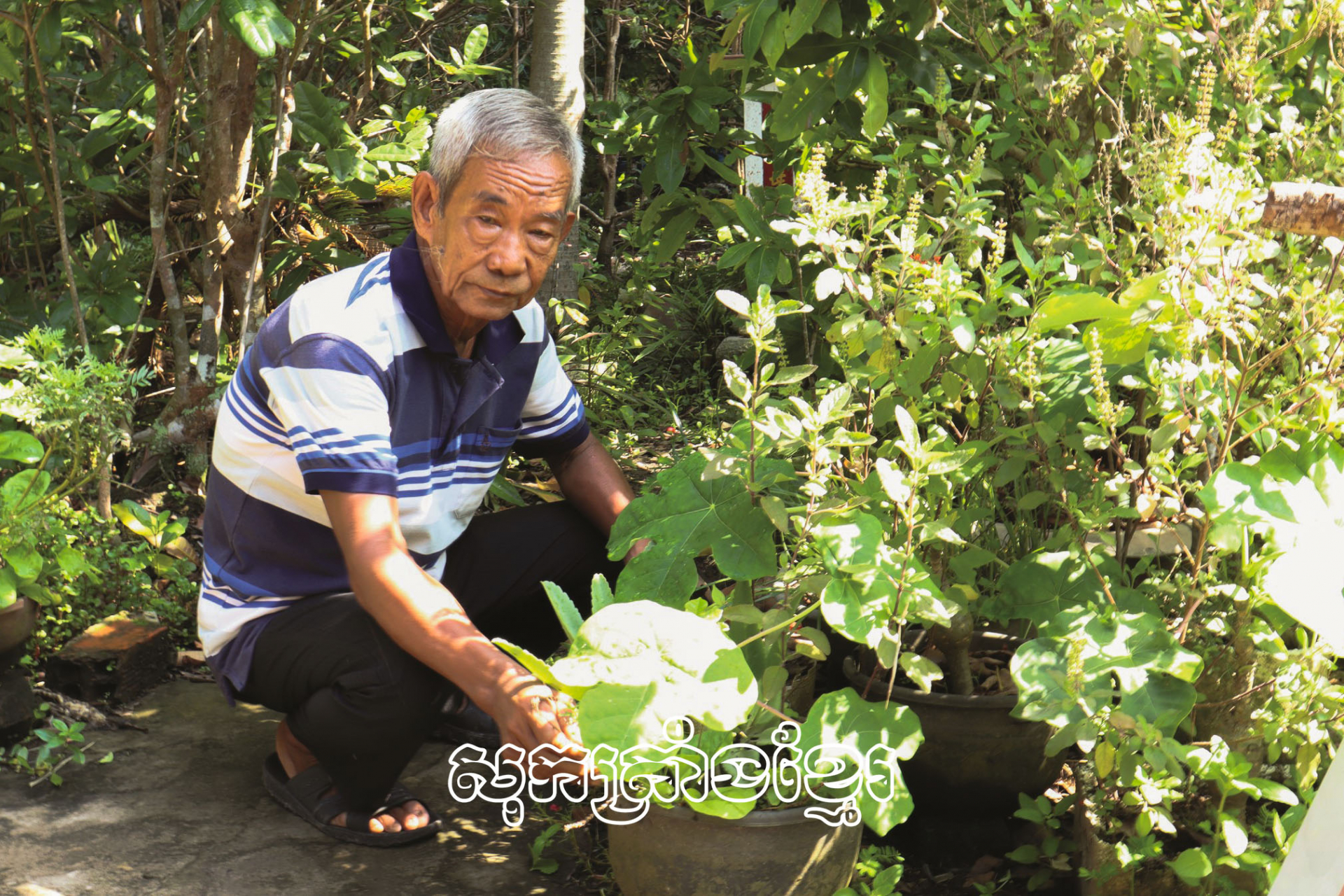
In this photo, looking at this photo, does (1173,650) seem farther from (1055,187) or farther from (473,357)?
(473,357)

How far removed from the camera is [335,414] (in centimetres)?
194

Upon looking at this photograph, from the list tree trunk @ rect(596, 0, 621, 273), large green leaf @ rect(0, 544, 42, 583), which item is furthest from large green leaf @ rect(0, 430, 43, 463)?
tree trunk @ rect(596, 0, 621, 273)

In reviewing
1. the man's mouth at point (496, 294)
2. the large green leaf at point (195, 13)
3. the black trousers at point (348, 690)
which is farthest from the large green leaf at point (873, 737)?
the large green leaf at point (195, 13)

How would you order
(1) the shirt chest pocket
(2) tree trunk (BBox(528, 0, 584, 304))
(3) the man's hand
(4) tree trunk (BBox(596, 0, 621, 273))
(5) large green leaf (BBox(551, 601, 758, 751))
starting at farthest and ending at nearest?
(4) tree trunk (BBox(596, 0, 621, 273)) → (2) tree trunk (BBox(528, 0, 584, 304)) → (1) the shirt chest pocket → (3) the man's hand → (5) large green leaf (BBox(551, 601, 758, 751))

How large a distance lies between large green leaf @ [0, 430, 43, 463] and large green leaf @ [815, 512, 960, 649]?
1.69 m

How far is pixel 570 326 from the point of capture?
199 inches

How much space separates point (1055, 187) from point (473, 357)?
1.17m

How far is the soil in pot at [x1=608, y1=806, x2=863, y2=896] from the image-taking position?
1671 mm

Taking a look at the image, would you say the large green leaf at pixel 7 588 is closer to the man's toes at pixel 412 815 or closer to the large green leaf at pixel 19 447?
the large green leaf at pixel 19 447

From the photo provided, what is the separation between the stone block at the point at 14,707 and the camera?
2.40 m

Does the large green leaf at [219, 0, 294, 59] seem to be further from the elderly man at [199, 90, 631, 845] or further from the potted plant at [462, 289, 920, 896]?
the potted plant at [462, 289, 920, 896]

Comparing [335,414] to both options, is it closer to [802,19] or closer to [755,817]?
[755,817]

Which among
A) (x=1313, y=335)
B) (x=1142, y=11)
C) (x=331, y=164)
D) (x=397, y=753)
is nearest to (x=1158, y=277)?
(x=1313, y=335)

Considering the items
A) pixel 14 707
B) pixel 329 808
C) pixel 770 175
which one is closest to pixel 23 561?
pixel 14 707
